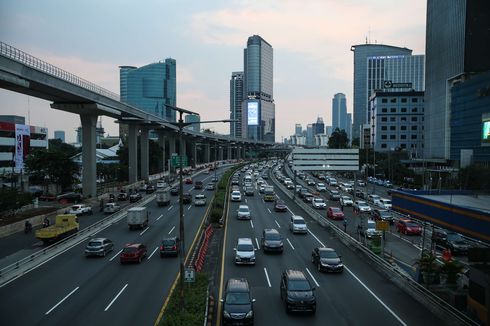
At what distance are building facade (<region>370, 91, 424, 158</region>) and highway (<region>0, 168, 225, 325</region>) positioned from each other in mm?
135397

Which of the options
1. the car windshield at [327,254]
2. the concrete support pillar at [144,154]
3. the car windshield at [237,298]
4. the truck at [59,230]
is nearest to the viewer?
the car windshield at [237,298]

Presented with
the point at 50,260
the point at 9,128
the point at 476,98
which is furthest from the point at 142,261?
the point at 476,98

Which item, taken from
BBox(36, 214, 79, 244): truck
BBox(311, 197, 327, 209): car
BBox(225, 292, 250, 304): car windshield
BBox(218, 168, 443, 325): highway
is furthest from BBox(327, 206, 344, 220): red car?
BBox(225, 292, 250, 304): car windshield

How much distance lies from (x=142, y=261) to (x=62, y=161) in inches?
1920

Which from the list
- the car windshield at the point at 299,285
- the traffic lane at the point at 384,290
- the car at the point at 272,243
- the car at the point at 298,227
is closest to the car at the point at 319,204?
the car at the point at 298,227

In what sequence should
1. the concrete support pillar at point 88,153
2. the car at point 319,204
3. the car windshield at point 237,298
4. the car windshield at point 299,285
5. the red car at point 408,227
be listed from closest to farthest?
1. the car windshield at point 237,298
2. the car windshield at point 299,285
3. the red car at point 408,227
4. the car at point 319,204
5. the concrete support pillar at point 88,153

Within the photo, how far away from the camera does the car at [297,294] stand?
18.2 metres

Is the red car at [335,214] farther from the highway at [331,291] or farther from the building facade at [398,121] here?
the building facade at [398,121]

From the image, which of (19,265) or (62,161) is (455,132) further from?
(19,265)

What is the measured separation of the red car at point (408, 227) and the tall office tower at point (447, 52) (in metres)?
81.4

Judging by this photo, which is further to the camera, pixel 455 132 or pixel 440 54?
pixel 440 54

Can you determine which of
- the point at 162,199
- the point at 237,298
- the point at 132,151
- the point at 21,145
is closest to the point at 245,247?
the point at 237,298

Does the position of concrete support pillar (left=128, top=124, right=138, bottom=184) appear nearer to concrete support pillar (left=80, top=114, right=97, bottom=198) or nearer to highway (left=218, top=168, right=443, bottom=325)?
concrete support pillar (left=80, top=114, right=97, bottom=198)

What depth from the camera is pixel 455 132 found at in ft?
347
